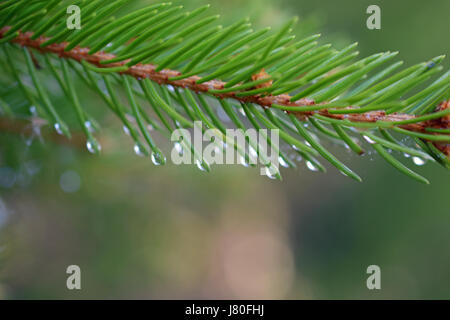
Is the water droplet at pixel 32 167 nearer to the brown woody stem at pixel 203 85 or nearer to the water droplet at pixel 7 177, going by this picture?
the water droplet at pixel 7 177

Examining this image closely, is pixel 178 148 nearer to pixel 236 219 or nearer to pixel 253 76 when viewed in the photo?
pixel 253 76

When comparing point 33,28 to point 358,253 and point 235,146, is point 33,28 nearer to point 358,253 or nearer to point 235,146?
point 235,146

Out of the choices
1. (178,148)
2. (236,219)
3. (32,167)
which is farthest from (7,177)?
(236,219)

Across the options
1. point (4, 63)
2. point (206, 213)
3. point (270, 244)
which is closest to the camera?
point (4, 63)

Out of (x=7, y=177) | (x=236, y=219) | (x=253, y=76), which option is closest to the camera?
(x=253, y=76)

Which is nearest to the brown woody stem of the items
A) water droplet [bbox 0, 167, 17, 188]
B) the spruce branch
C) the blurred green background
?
the spruce branch

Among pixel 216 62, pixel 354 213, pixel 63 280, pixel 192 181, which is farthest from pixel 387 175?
pixel 216 62
